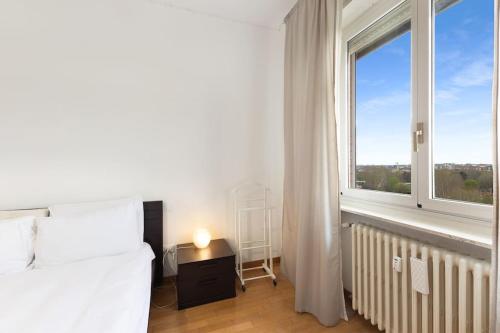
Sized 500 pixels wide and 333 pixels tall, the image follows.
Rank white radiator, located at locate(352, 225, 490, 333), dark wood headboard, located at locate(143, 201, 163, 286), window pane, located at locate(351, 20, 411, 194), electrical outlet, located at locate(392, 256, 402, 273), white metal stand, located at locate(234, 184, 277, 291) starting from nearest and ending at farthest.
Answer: white radiator, located at locate(352, 225, 490, 333), electrical outlet, located at locate(392, 256, 402, 273), window pane, located at locate(351, 20, 411, 194), dark wood headboard, located at locate(143, 201, 163, 286), white metal stand, located at locate(234, 184, 277, 291)

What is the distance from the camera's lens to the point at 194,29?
7.08 feet

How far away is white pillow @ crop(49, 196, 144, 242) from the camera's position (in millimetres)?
1687

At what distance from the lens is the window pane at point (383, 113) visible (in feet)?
4.90

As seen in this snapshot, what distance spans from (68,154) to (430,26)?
279cm

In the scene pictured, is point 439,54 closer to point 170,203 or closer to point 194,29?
point 194,29

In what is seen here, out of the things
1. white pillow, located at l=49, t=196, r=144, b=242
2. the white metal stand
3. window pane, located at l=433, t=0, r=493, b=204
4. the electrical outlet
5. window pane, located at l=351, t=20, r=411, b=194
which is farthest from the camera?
the white metal stand

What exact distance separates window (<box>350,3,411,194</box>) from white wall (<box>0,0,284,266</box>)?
0.85 m

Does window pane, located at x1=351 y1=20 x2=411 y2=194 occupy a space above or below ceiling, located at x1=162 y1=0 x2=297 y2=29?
below

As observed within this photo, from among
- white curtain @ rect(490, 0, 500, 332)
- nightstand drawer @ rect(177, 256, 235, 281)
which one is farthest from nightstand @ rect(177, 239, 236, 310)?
white curtain @ rect(490, 0, 500, 332)

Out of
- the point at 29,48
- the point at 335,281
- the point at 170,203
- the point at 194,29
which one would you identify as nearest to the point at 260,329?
the point at 335,281

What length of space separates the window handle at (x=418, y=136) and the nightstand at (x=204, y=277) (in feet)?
5.27

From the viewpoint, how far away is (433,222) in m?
1.25

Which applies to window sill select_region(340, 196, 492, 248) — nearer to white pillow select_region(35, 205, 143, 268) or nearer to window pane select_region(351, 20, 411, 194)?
window pane select_region(351, 20, 411, 194)

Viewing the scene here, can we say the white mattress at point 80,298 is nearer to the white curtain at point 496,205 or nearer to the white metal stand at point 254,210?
→ the white metal stand at point 254,210
